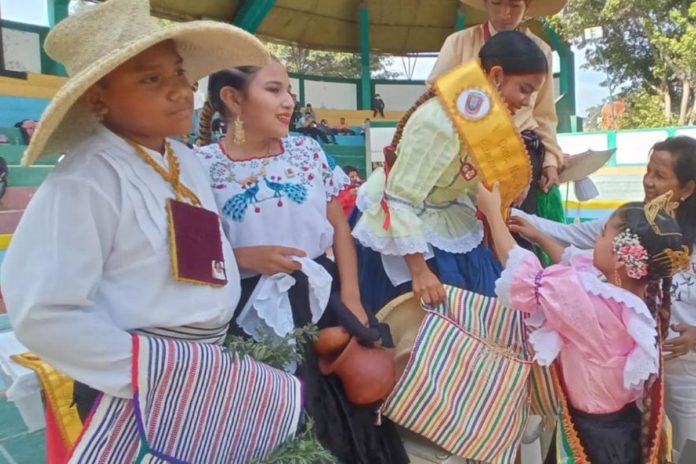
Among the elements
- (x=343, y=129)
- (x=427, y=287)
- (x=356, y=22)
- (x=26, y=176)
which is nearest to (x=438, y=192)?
(x=427, y=287)

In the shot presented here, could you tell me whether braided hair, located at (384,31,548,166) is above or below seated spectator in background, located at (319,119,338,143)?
below

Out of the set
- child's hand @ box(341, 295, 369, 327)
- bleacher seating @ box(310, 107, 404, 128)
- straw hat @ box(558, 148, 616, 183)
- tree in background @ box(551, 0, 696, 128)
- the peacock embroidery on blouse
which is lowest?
child's hand @ box(341, 295, 369, 327)

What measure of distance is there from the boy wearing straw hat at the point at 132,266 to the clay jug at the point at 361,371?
0.73ft

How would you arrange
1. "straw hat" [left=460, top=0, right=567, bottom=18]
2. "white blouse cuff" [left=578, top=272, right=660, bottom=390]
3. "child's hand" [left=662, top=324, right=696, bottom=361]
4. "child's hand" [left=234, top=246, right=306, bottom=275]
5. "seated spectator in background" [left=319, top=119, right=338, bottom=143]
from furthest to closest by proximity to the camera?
"seated spectator in background" [left=319, top=119, right=338, bottom=143], "straw hat" [left=460, top=0, right=567, bottom=18], "child's hand" [left=662, top=324, right=696, bottom=361], "child's hand" [left=234, top=246, right=306, bottom=275], "white blouse cuff" [left=578, top=272, right=660, bottom=390]

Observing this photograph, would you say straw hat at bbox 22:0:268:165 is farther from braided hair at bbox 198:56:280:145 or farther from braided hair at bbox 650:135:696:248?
braided hair at bbox 650:135:696:248

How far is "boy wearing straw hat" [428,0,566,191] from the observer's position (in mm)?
2445

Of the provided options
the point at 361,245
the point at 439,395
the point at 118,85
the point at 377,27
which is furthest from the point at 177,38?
the point at 377,27

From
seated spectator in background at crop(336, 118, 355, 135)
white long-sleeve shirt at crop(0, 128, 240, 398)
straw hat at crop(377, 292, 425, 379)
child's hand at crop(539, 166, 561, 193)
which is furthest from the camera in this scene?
seated spectator in background at crop(336, 118, 355, 135)

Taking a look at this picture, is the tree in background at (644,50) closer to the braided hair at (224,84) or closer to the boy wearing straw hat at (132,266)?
the braided hair at (224,84)

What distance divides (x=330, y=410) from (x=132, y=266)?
686 mm

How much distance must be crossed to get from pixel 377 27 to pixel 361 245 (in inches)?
652

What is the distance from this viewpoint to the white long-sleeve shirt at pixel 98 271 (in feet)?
3.67

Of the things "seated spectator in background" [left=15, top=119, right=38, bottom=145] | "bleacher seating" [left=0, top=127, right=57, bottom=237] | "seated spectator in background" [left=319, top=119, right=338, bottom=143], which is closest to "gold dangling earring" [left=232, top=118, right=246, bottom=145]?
"bleacher seating" [left=0, top=127, right=57, bottom=237]

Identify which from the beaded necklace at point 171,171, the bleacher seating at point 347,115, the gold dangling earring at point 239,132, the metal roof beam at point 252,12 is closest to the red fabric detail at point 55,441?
the beaded necklace at point 171,171
